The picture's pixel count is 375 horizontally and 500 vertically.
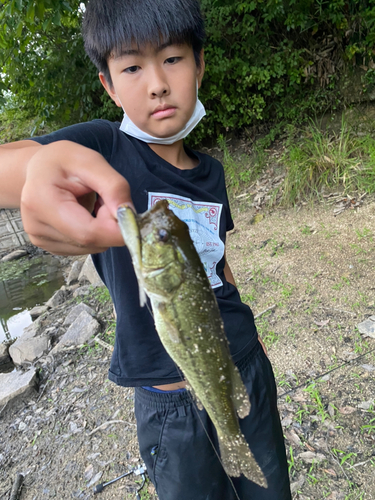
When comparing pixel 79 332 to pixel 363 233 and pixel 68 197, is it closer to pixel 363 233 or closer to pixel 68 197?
pixel 68 197

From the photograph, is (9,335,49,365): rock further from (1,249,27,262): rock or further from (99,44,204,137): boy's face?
(1,249,27,262): rock

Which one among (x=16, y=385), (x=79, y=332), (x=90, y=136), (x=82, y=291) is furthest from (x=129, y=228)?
(x=82, y=291)

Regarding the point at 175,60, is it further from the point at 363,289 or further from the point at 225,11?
the point at 225,11

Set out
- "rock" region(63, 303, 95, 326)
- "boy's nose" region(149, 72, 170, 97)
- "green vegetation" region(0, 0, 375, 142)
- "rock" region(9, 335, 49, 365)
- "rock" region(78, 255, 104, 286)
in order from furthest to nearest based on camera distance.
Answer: "rock" region(78, 255, 104, 286)
"green vegetation" region(0, 0, 375, 142)
"rock" region(63, 303, 95, 326)
"rock" region(9, 335, 49, 365)
"boy's nose" region(149, 72, 170, 97)

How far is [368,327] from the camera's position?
12.0 feet

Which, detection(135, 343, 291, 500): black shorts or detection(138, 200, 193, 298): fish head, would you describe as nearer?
detection(138, 200, 193, 298): fish head

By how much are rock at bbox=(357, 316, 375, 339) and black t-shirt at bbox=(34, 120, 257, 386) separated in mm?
2226

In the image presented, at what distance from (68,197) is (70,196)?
13mm

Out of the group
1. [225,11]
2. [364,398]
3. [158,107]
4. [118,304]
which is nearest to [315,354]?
[364,398]

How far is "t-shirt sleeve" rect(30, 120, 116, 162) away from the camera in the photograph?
1566mm

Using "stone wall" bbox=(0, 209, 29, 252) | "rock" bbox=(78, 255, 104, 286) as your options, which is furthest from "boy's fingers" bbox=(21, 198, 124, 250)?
"stone wall" bbox=(0, 209, 29, 252)

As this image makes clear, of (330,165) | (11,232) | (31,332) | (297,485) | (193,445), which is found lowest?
(11,232)

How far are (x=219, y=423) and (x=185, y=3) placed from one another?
223cm

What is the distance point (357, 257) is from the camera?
15.5ft
